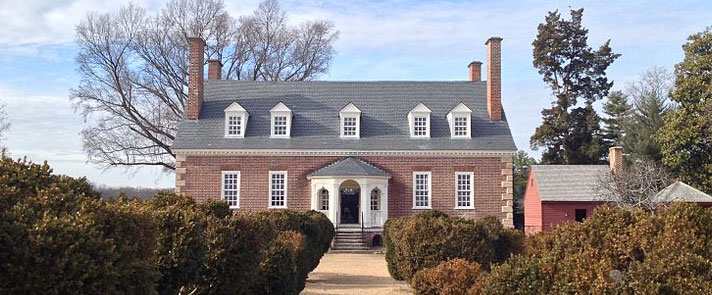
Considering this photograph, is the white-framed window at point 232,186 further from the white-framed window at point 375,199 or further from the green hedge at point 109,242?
the green hedge at point 109,242

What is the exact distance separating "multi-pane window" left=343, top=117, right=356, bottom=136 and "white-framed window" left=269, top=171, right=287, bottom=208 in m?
3.51

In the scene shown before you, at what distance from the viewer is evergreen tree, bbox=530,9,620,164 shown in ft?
153

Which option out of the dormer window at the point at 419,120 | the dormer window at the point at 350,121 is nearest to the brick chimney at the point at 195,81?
the dormer window at the point at 350,121

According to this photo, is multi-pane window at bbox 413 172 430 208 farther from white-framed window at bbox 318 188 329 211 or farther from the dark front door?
white-framed window at bbox 318 188 329 211

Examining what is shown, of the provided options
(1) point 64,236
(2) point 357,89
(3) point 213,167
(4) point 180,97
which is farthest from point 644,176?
(1) point 64,236

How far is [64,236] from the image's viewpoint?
596cm

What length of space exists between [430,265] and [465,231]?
0.94 meters

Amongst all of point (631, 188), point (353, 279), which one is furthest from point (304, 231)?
point (631, 188)

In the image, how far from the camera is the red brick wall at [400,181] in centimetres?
3334

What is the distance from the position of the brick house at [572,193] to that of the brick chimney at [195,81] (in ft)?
55.2

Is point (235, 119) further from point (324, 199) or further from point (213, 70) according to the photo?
point (324, 199)

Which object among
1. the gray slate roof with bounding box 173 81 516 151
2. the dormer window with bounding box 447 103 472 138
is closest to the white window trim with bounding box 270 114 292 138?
the gray slate roof with bounding box 173 81 516 151

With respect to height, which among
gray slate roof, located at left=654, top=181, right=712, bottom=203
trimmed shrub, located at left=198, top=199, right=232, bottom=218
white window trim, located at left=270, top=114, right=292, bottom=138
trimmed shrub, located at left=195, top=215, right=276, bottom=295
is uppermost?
white window trim, located at left=270, top=114, right=292, bottom=138

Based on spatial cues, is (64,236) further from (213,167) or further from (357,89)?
(357,89)
